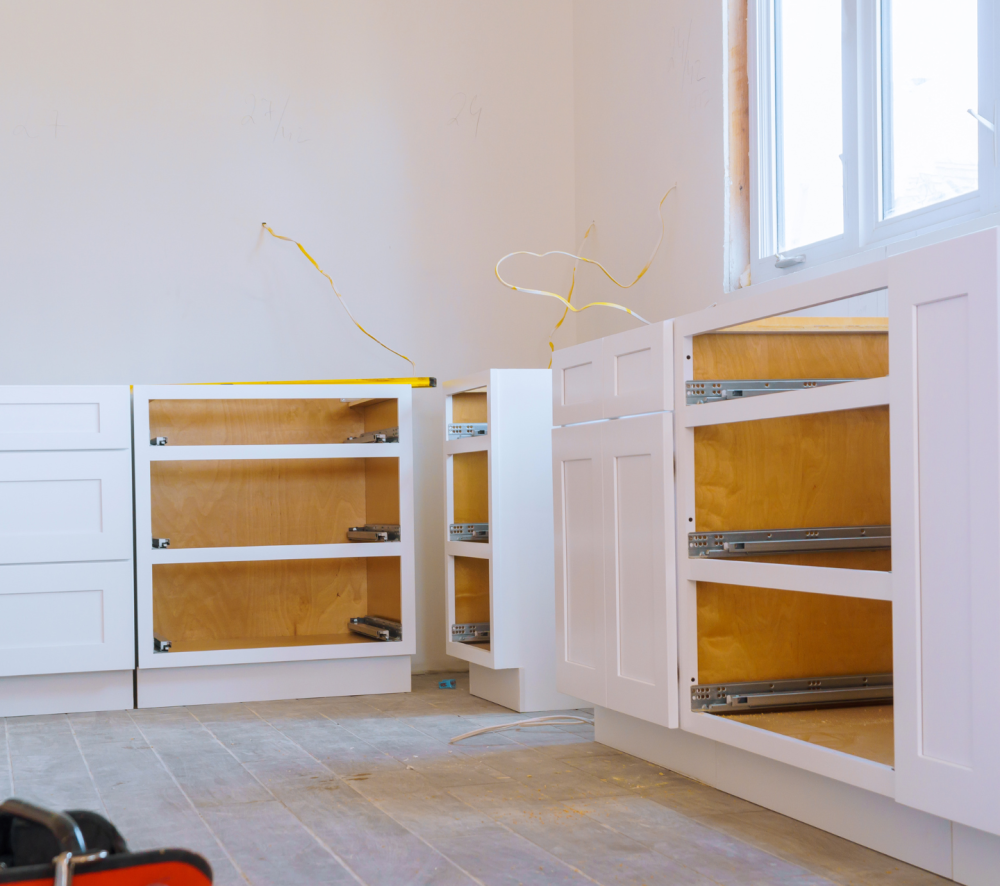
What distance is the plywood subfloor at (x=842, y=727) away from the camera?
1704 millimetres

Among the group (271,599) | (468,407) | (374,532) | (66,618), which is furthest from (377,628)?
(66,618)

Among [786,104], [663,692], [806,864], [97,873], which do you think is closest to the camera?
[97,873]

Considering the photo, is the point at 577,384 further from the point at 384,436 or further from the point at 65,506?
the point at 65,506

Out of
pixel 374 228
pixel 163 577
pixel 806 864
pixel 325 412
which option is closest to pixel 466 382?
pixel 325 412

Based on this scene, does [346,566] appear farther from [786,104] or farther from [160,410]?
[786,104]

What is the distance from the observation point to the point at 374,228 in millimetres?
3697

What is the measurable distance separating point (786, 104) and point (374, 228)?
1495mm

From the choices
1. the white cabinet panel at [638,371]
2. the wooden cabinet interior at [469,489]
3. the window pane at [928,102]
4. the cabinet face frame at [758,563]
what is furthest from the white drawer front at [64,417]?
the window pane at [928,102]

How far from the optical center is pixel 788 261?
265cm

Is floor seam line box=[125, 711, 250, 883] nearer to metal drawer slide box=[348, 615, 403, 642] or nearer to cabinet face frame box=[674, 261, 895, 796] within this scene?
metal drawer slide box=[348, 615, 403, 642]

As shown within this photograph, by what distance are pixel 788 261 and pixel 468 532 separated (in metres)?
1.16

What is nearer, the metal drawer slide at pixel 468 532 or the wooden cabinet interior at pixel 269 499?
the metal drawer slide at pixel 468 532

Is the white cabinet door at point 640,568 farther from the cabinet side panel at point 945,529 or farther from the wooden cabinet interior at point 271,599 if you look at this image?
the wooden cabinet interior at point 271,599

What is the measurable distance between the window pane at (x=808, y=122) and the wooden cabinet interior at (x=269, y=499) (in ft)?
4.49
